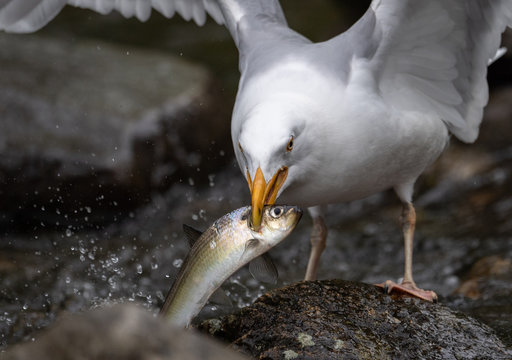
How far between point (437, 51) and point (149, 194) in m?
3.06

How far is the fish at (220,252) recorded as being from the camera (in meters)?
2.60

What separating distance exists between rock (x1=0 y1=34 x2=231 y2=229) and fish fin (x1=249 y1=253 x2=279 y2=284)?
3.32 m

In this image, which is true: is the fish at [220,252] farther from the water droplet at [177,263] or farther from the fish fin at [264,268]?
the water droplet at [177,263]

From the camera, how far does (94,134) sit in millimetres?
6098

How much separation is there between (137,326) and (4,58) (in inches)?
233

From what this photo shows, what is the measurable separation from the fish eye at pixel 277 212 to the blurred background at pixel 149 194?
6.22ft

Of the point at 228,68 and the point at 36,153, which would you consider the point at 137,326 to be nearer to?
the point at 36,153

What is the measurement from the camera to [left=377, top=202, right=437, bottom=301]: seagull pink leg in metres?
3.61

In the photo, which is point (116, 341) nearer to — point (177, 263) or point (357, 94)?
point (357, 94)

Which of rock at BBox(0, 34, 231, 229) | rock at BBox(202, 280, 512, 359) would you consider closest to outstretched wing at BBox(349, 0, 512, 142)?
rock at BBox(202, 280, 512, 359)

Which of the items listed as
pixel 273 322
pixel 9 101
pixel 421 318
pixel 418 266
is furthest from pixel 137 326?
pixel 9 101

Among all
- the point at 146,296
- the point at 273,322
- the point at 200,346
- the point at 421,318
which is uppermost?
the point at 200,346

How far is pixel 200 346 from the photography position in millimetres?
1688

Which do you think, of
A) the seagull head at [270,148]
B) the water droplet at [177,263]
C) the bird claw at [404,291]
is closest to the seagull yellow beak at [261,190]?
the seagull head at [270,148]
